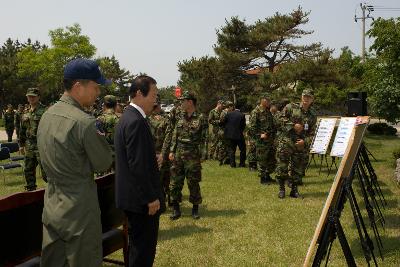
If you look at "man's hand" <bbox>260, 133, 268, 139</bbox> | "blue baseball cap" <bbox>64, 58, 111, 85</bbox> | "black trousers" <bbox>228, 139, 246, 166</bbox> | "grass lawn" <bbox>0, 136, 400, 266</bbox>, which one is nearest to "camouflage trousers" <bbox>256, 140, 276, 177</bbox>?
"man's hand" <bbox>260, 133, 268, 139</bbox>

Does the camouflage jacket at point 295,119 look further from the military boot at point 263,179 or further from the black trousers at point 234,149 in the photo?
the black trousers at point 234,149

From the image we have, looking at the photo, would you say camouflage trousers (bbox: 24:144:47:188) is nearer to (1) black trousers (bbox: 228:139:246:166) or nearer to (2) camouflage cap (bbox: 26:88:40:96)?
(2) camouflage cap (bbox: 26:88:40:96)

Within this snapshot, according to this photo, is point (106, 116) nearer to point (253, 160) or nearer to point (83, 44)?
point (253, 160)

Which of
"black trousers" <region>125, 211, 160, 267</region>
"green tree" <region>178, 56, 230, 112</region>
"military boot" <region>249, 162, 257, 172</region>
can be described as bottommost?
"military boot" <region>249, 162, 257, 172</region>

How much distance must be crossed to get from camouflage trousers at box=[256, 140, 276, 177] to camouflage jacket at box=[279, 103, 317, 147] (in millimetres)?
1259

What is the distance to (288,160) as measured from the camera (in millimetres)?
8852

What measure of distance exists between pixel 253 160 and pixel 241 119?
1.45m

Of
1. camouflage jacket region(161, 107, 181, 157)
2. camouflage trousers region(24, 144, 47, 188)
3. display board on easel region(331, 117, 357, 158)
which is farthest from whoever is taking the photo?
display board on easel region(331, 117, 357, 158)

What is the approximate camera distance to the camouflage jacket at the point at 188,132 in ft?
23.7

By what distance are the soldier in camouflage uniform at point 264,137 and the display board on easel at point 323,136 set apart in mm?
1244

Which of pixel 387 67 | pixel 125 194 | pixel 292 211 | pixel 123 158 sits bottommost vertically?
pixel 292 211

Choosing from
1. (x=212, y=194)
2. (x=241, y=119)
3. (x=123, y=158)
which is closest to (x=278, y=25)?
(x=241, y=119)

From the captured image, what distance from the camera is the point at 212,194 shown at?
955cm

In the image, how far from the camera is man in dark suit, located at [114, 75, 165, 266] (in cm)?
373
